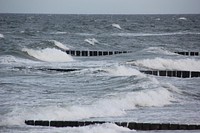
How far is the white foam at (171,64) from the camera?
33031mm

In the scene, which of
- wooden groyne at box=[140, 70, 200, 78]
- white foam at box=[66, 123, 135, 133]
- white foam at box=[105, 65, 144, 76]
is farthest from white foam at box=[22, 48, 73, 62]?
white foam at box=[66, 123, 135, 133]

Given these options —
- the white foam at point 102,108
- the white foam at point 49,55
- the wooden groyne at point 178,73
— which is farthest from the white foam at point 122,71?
the white foam at point 49,55

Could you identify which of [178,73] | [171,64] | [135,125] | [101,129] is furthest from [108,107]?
[171,64]

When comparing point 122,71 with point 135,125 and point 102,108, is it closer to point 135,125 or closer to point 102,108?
point 102,108

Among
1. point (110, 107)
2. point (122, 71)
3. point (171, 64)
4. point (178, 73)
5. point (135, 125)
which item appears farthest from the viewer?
point (171, 64)

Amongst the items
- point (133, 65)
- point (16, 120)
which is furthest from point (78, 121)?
point (133, 65)

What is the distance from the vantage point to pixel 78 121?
1477 centimetres

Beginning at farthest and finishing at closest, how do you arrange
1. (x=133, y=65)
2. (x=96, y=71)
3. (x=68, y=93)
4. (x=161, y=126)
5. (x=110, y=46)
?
(x=110, y=46) < (x=133, y=65) < (x=96, y=71) < (x=68, y=93) < (x=161, y=126)

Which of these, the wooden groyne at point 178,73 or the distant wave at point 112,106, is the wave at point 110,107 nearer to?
the distant wave at point 112,106

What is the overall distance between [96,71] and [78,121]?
532 inches

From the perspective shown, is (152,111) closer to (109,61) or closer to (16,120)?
(16,120)

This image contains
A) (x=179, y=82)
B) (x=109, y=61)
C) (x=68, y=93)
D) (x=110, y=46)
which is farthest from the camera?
(x=110, y=46)

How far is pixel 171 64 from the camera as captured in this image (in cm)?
3375

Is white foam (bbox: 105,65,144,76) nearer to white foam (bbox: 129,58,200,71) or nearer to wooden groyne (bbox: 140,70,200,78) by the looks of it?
wooden groyne (bbox: 140,70,200,78)
